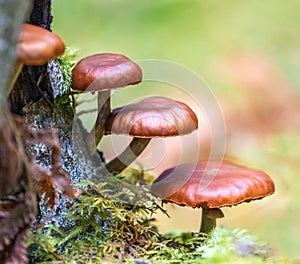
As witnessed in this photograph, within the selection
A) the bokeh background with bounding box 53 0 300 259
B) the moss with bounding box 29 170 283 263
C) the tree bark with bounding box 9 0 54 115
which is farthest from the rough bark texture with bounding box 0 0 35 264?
the bokeh background with bounding box 53 0 300 259

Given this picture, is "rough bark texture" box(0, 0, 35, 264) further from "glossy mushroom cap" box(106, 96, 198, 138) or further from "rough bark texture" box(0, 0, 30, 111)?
"glossy mushroom cap" box(106, 96, 198, 138)

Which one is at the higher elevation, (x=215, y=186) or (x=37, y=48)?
(x=37, y=48)

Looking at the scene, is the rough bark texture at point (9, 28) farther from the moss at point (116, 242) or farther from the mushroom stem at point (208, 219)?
→ the mushroom stem at point (208, 219)

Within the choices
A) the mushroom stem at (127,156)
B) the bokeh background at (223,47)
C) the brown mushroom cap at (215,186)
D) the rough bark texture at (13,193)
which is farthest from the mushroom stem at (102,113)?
the bokeh background at (223,47)

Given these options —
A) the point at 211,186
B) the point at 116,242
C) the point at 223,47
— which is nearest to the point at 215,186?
the point at 211,186

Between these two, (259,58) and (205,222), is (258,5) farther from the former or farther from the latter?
(205,222)

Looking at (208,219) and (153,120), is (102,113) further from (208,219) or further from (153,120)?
(208,219)

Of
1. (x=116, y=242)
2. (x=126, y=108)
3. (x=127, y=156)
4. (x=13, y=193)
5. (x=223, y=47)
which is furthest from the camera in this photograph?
(x=223, y=47)
